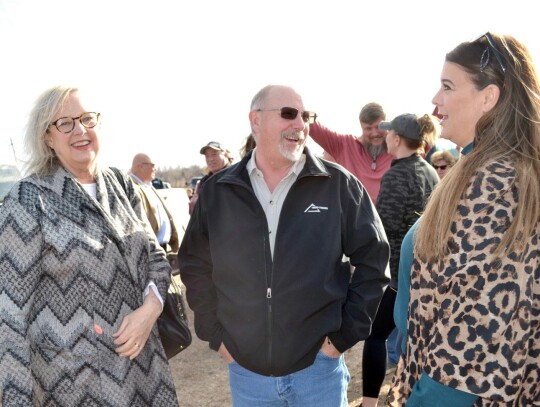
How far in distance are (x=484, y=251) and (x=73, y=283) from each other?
1662 mm

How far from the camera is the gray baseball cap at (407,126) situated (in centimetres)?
377

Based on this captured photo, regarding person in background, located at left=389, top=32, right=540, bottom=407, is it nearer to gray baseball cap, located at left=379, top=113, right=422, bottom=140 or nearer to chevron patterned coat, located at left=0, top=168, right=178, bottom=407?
chevron patterned coat, located at left=0, top=168, right=178, bottom=407

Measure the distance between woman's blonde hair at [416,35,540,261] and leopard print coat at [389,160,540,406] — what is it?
3 cm

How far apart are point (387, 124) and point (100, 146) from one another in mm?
2395

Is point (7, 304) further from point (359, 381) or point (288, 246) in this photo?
point (359, 381)

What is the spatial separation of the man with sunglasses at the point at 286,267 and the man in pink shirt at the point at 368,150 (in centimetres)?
213

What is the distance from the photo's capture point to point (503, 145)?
159cm

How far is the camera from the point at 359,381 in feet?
15.6

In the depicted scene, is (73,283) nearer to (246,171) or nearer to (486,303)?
(246,171)

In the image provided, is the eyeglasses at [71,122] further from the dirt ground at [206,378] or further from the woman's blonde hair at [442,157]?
the woman's blonde hair at [442,157]

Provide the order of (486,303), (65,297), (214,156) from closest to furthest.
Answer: (486,303), (65,297), (214,156)

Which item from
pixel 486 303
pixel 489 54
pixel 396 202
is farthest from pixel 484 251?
pixel 396 202

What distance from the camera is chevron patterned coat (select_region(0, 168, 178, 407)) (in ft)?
6.70

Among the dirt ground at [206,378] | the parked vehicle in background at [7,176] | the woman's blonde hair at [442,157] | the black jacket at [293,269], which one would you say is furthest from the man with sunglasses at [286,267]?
the parked vehicle in background at [7,176]
